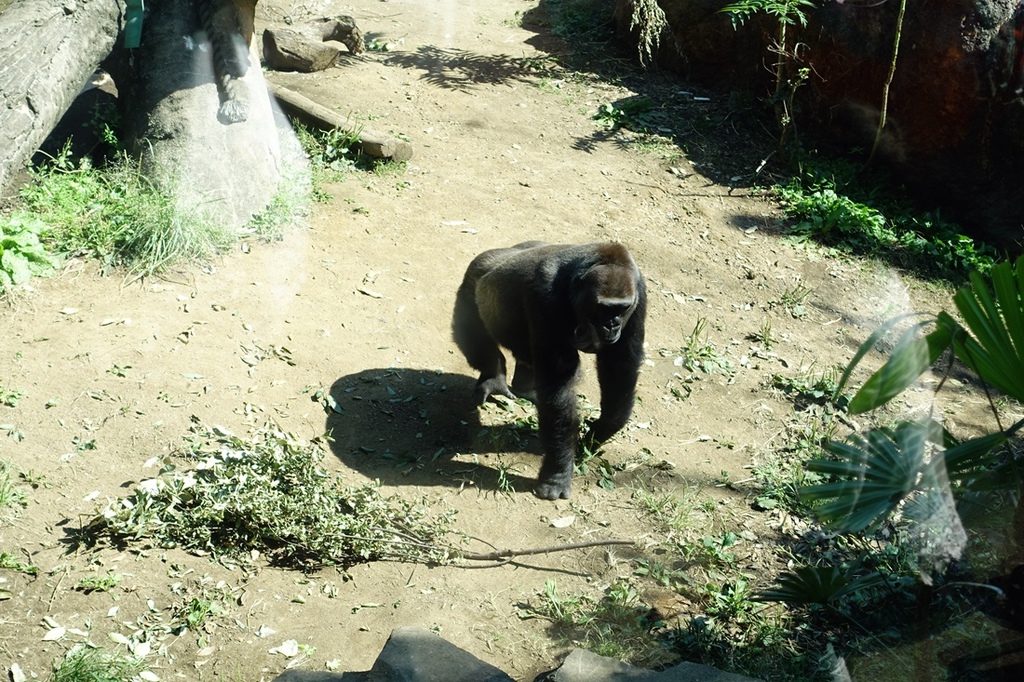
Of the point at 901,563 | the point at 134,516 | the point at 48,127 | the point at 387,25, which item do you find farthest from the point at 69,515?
the point at 387,25

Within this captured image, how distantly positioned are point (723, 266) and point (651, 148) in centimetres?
229

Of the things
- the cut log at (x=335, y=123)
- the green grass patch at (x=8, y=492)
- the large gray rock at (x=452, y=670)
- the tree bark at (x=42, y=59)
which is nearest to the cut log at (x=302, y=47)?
the cut log at (x=335, y=123)

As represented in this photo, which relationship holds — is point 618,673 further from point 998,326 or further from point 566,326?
point 566,326

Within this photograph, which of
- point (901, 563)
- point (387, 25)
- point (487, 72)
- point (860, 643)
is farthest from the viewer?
point (387, 25)

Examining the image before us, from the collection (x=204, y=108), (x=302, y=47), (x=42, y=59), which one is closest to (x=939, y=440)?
(x=204, y=108)

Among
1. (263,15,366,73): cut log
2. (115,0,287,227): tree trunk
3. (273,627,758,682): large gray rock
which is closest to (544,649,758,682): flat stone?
(273,627,758,682): large gray rock

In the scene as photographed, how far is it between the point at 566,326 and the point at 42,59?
192 inches

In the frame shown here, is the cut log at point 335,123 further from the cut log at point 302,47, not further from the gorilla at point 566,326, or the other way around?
the gorilla at point 566,326

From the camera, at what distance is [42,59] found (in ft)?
22.8

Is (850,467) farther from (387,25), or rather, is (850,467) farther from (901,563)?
(387,25)

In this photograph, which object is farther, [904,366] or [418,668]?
[418,668]

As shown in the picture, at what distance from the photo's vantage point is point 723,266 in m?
8.18

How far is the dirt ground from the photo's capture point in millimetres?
4332

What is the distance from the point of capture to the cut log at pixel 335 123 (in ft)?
28.3
